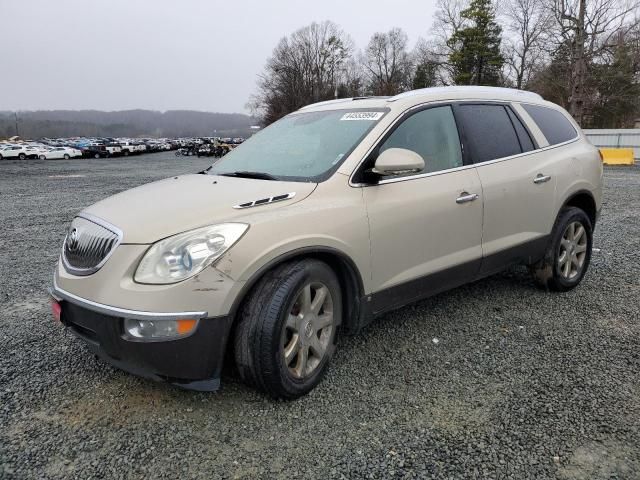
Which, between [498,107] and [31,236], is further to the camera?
[31,236]

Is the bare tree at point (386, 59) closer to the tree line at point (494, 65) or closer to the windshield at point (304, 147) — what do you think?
the tree line at point (494, 65)

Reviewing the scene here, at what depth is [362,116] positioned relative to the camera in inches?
133

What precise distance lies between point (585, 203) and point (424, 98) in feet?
7.58

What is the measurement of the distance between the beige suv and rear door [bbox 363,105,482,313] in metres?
0.01

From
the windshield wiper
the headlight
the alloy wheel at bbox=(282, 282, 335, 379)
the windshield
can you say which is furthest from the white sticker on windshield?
the headlight

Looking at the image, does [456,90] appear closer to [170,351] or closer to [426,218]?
[426,218]

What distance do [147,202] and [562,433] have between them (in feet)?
8.29

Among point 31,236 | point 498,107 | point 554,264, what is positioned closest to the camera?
point 498,107

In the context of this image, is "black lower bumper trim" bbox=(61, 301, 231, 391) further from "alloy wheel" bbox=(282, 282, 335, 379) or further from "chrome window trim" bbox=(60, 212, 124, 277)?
"alloy wheel" bbox=(282, 282, 335, 379)

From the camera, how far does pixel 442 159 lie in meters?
3.50

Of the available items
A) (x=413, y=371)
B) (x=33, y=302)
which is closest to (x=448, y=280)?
(x=413, y=371)

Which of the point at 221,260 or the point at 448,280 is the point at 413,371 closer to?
the point at 448,280

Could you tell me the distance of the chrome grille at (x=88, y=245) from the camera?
8.31 feet

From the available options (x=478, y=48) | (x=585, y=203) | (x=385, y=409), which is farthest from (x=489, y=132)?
(x=478, y=48)
